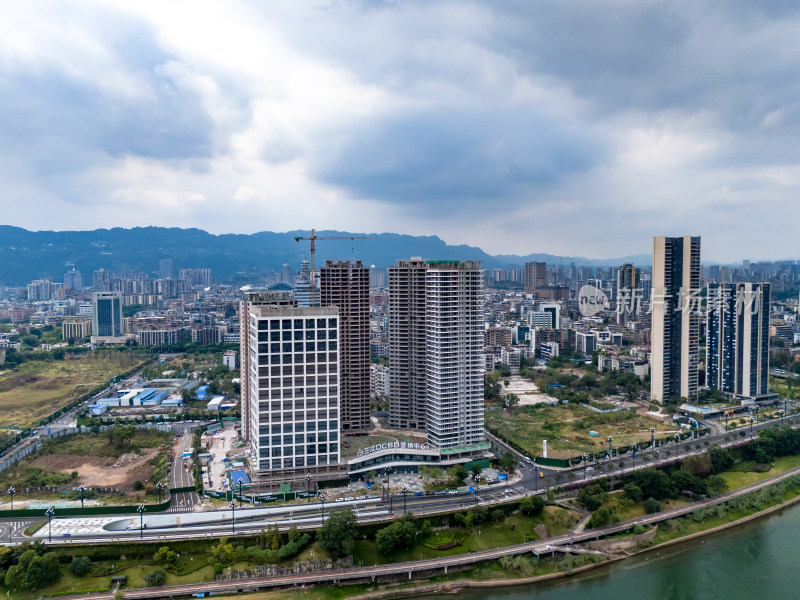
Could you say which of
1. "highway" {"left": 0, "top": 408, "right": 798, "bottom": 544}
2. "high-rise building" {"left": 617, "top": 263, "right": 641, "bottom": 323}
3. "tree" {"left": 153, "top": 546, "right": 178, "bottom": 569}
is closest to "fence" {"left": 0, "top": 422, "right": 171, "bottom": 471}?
"highway" {"left": 0, "top": 408, "right": 798, "bottom": 544}

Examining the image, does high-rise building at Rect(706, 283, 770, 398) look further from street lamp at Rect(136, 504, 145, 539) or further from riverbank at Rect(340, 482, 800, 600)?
street lamp at Rect(136, 504, 145, 539)

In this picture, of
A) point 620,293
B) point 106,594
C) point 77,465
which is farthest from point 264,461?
point 620,293

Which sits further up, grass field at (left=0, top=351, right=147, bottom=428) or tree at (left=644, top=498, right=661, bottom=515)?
grass field at (left=0, top=351, right=147, bottom=428)

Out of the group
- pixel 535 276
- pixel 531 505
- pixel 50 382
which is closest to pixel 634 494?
pixel 531 505

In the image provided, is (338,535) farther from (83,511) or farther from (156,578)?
(83,511)

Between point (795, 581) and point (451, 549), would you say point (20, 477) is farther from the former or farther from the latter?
point (795, 581)

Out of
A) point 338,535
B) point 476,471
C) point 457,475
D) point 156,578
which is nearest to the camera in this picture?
point 156,578
